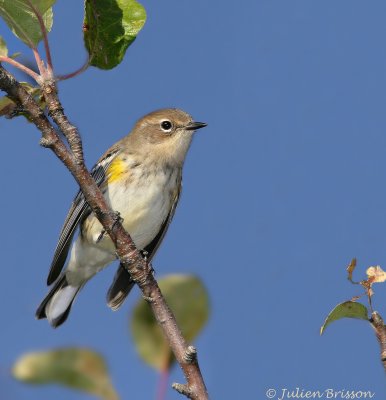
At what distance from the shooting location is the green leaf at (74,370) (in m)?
2.16

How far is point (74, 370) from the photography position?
7.14ft

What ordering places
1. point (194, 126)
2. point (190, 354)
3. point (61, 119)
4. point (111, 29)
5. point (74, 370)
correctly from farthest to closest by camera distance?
1. point (194, 126)
2. point (111, 29)
3. point (61, 119)
4. point (190, 354)
5. point (74, 370)

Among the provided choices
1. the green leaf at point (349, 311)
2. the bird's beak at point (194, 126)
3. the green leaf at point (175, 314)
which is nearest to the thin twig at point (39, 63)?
the green leaf at point (175, 314)

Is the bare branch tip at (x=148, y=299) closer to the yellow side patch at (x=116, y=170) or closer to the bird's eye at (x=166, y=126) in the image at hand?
the yellow side patch at (x=116, y=170)

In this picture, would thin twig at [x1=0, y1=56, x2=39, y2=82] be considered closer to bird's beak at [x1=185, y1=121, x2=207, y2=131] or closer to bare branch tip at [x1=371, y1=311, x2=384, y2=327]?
bare branch tip at [x1=371, y1=311, x2=384, y2=327]

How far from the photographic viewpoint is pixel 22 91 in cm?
268

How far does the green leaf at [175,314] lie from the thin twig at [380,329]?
63 centimetres

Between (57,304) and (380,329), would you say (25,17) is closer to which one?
(380,329)

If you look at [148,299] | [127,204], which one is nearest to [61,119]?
[148,299]

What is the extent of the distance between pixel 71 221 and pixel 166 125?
180cm

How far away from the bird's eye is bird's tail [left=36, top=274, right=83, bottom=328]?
1.93 metres

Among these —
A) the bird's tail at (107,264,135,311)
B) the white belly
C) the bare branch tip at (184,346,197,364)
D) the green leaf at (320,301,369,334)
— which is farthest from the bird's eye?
the green leaf at (320,301,369,334)

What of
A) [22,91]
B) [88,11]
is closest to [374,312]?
[22,91]

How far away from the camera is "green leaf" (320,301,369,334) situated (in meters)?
2.12
